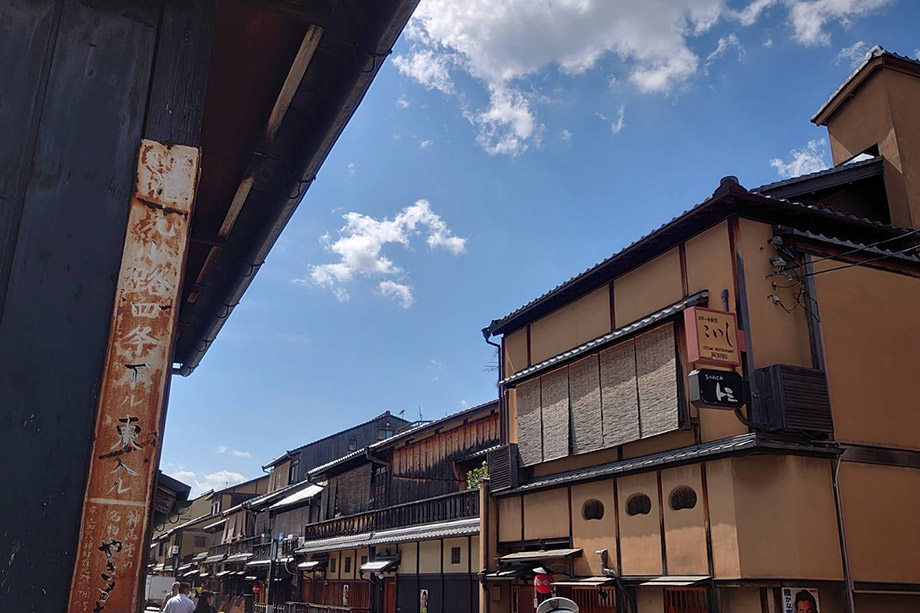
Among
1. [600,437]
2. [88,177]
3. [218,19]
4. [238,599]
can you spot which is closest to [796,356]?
[600,437]

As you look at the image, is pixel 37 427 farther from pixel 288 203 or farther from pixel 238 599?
pixel 238 599

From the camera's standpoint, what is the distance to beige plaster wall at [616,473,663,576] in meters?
14.0

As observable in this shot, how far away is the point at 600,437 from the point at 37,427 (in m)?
13.6

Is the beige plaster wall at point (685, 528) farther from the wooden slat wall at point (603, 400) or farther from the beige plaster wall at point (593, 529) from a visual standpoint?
the beige plaster wall at point (593, 529)

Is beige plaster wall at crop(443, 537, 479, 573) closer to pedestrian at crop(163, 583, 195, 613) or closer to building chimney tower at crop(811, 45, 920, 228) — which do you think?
pedestrian at crop(163, 583, 195, 613)

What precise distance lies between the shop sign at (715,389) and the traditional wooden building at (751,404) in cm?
3

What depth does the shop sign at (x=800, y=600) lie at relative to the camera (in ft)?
38.1

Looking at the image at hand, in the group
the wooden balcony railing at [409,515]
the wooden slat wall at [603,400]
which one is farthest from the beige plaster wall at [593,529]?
the wooden balcony railing at [409,515]

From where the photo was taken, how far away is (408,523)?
25.6 metres

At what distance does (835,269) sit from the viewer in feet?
44.3

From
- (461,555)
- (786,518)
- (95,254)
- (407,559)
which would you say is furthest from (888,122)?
(407,559)

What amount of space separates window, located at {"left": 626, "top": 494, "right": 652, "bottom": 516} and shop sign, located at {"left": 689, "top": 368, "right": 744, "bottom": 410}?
309cm

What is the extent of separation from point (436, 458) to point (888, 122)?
16.4 meters

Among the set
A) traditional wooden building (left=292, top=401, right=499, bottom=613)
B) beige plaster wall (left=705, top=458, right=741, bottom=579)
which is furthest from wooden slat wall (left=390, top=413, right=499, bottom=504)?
beige plaster wall (left=705, top=458, right=741, bottom=579)
